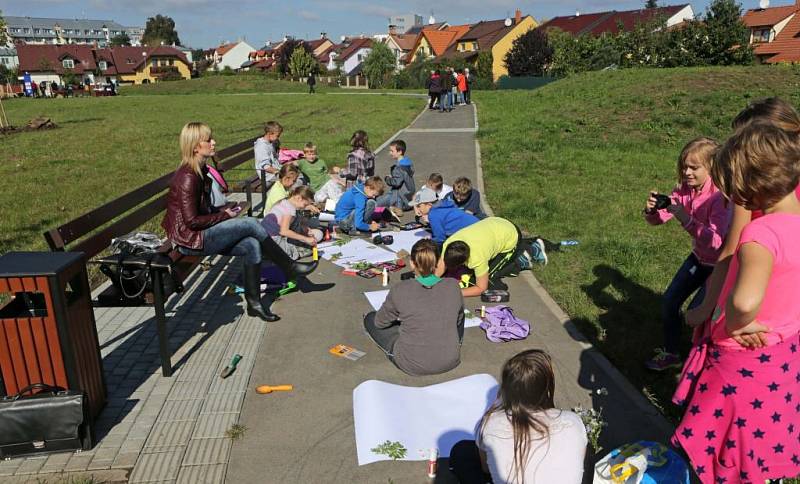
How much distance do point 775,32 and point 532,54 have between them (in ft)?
89.5

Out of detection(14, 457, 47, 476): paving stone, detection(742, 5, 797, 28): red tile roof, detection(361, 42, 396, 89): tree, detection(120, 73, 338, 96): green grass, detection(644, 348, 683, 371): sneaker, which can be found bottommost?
detection(644, 348, 683, 371): sneaker

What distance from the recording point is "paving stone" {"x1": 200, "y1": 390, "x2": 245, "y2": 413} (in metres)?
4.63

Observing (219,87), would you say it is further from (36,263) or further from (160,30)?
(160,30)

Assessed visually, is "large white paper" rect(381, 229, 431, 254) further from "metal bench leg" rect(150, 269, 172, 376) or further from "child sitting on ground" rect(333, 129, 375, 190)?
"metal bench leg" rect(150, 269, 172, 376)

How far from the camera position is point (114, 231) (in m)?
5.44

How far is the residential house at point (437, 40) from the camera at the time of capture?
8044cm

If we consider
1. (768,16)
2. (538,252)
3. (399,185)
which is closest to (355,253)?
(399,185)

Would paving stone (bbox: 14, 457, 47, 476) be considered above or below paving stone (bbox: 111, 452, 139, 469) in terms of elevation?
above

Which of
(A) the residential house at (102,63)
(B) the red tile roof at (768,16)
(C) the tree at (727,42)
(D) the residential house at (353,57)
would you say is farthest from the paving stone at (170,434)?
(A) the residential house at (102,63)

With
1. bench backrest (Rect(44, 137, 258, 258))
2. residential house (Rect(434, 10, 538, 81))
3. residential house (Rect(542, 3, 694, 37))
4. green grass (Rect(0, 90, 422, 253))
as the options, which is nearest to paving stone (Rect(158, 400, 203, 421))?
bench backrest (Rect(44, 137, 258, 258))

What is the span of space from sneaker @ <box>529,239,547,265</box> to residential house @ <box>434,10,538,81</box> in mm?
57905

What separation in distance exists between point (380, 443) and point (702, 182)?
10.8ft

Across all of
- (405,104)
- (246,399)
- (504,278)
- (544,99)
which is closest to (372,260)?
(504,278)

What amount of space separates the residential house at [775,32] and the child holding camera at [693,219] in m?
52.6
